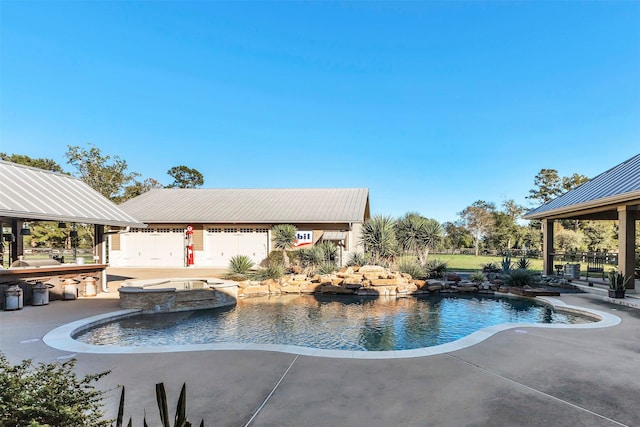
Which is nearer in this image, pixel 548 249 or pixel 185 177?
pixel 548 249

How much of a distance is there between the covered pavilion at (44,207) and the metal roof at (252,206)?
9.27m

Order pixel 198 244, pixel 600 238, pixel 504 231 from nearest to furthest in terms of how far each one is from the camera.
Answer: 1. pixel 198 244
2. pixel 600 238
3. pixel 504 231

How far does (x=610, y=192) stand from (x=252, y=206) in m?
19.9

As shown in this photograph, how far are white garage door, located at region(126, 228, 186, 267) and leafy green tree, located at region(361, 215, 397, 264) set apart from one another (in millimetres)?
13189

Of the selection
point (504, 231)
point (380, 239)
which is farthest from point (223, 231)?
point (504, 231)

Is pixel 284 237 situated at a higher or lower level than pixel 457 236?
higher

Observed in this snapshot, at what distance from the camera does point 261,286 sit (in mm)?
14008

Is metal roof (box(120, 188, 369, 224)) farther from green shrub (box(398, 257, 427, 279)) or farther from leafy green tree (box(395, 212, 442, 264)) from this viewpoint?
green shrub (box(398, 257, 427, 279))

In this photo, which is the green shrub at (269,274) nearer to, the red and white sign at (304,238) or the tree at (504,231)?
the red and white sign at (304,238)

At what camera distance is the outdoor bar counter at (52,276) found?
10219mm

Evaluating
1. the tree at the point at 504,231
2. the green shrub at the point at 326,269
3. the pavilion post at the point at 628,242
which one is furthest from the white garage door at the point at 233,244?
the tree at the point at 504,231

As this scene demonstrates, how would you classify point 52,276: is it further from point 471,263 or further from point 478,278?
point 471,263

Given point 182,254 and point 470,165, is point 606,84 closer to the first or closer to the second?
point 470,165

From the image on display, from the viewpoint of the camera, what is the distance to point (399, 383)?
439 cm
